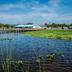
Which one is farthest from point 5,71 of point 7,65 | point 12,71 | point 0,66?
point 0,66

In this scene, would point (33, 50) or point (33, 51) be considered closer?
point (33, 51)

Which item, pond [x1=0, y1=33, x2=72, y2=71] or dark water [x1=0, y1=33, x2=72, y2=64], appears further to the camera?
dark water [x1=0, y1=33, x2=72, y2=64]

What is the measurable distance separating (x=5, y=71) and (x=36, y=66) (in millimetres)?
4399

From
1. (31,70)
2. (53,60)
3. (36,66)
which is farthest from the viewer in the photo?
(53,60)

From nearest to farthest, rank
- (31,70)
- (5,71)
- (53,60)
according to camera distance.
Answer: (5,71)
(31,70)
(53,60)

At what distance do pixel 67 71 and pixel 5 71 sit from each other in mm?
5514

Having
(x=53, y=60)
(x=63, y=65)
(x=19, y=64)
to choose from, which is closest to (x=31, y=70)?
(x=19, y=64)

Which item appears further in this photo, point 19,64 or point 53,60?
point 53,60

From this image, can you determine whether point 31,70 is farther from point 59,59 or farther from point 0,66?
point 59,59

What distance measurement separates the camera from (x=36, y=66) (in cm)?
1928

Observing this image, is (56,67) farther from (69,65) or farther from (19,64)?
(19,64)

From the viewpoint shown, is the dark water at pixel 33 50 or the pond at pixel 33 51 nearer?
the pond at pixel 33 51

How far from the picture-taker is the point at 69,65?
2042 cm

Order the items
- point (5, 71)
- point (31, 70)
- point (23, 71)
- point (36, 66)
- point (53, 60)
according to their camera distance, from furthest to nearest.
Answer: point (53, 60) < point (36, 66) < point (31, 70) < point (23, 71) < point (5, 71)
